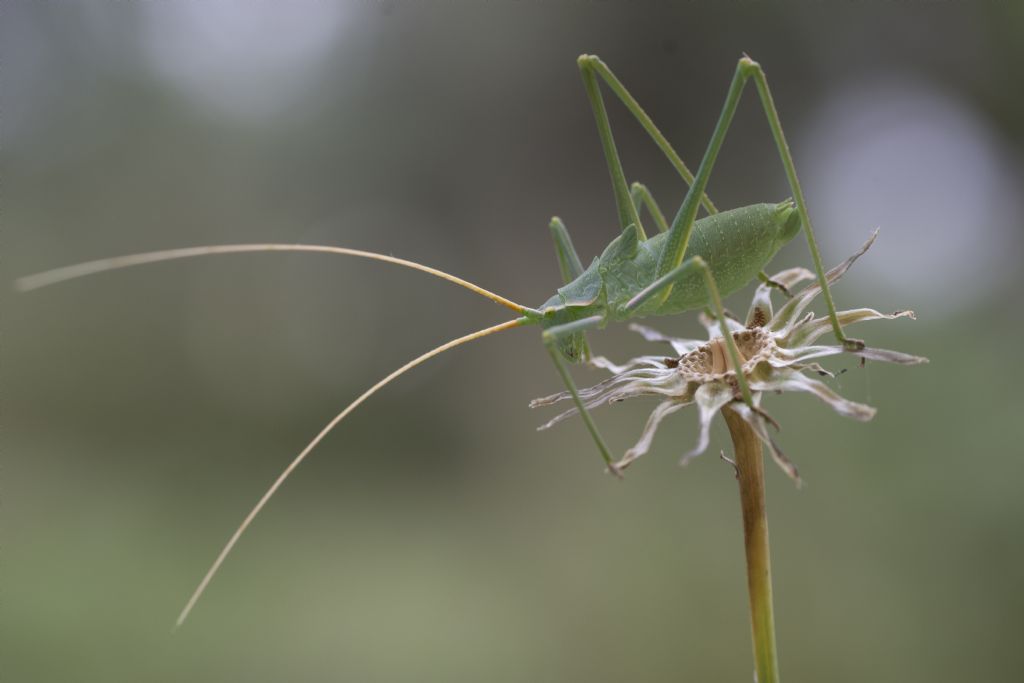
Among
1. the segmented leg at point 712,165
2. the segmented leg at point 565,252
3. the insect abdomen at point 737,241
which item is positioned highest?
the segmented leg at point 565,252

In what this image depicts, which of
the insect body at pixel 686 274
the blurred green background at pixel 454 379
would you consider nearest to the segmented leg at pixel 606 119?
the insect body at pixel 686 274

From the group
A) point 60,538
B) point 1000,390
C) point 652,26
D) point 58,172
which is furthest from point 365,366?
point 1000,390

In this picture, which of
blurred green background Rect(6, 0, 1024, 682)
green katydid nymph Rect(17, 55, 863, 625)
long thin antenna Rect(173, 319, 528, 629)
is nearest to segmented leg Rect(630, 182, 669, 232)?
green katydid nymph Rect(17, 55, 863, 625)

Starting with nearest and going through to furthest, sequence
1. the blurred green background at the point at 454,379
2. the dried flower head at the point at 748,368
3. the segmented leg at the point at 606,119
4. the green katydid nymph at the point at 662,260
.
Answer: the dried flower head at the point at 748,368
the green katydid nymph at the point at 662,260
the segmented leg at the point at 606,119
the blurred green background at the point at 454,379

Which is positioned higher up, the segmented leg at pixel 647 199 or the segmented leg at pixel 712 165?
the segmented leg at pixel 647 199

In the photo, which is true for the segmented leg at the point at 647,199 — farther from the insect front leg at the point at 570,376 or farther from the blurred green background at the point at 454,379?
the blurred green background at the point at 454,379

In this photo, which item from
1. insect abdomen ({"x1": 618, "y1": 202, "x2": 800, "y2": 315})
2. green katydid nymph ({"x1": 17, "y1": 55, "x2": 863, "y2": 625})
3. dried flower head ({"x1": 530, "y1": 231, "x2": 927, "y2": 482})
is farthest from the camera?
insect abdomen ({"x1": 618, "y1": 202, "x2": 800, "y2": 315})

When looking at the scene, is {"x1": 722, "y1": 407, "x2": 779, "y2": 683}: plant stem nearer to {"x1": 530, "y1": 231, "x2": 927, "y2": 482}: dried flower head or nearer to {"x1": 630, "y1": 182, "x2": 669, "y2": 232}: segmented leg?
{"x1": 530, "y1": 231, "x2": 927, "y2": 482}: dried flower head
